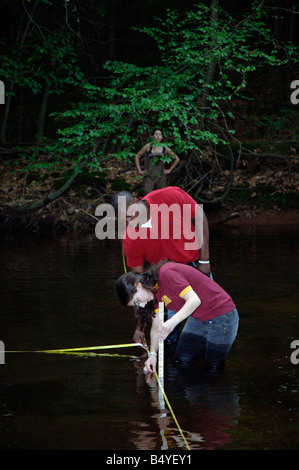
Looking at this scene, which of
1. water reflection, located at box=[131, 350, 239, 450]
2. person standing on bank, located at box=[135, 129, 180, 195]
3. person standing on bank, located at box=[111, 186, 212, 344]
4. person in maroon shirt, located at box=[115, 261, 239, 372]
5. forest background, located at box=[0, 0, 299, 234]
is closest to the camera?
water reflection, located at box=[131, 350, 239, 450]

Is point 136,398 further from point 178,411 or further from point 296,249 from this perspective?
point 296,249

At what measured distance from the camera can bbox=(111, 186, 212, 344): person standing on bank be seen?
6246mm

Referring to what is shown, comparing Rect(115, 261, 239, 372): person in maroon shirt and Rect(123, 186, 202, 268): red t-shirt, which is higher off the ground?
Rect(123, 186, 202, 268): red t-shirt

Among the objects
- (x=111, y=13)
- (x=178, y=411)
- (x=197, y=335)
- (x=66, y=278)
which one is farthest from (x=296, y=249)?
(x=111, y=13)

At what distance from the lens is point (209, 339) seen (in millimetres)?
5945

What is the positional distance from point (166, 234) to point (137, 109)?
22.3ft

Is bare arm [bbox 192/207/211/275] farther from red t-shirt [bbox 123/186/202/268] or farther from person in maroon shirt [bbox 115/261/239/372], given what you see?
person in maroon shirt [bbox 115/261/239/372]

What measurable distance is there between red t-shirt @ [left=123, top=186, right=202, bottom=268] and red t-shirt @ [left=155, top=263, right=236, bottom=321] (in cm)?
86

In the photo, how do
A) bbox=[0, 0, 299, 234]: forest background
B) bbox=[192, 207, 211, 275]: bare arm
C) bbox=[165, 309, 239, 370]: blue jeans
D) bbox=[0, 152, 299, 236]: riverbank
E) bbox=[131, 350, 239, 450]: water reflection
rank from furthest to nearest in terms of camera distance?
1. bbox=[0, 152, 299, 236]: riverbank
2. bbox=[0, 0, 299, 234]: forest background
3. bbox=[192, 207, 211, 275]: bare arm
4. bbox=[165, 309, 239, 370]: blue jeans
5. bbox=[131, 350, 239, 450]: water reflection

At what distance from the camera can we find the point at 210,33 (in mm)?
13211

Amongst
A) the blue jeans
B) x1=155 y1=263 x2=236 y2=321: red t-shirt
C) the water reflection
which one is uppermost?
x1=155 y1=263 x2=236 y2=321: red t-shirt

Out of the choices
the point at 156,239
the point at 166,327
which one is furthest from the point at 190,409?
the point at 156,239

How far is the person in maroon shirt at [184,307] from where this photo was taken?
5.07m

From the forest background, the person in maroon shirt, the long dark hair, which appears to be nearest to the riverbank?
the forest background
